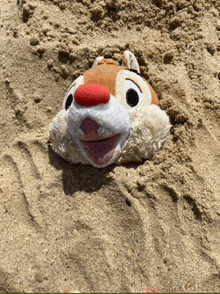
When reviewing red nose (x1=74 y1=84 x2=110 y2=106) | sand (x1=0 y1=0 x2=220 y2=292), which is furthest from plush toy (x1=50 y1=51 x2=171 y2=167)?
sand (x1=0 y1=0 x2=220 y2=292)

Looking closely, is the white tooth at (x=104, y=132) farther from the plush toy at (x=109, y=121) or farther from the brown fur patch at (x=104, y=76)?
the brown fur patch at (x=104, y=76)

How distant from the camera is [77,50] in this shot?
179 centimetres

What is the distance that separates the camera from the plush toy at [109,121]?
1.24 meters

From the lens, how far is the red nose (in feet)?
3.94

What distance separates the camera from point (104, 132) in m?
1.27

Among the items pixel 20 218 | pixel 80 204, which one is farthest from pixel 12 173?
pixel 80 204

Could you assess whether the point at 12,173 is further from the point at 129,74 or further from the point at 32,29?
the point at 32,29

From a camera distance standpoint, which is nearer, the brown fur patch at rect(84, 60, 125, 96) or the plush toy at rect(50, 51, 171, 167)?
the plush toy at rect(50, 51, 171, 167)

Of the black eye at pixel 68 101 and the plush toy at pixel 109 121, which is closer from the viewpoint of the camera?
the plush toy at pixel 109 121

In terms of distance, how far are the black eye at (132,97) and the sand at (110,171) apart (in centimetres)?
24

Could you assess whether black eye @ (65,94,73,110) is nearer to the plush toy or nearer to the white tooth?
the plush toy

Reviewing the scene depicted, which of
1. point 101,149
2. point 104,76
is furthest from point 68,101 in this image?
point 101,149

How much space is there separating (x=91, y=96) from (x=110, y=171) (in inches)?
17.2

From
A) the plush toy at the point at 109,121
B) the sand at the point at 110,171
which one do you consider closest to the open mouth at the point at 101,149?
the plush toy at the point at 109,121
